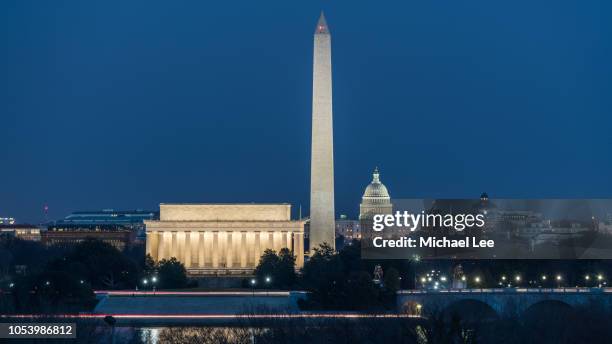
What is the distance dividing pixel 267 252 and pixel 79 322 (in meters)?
43.1

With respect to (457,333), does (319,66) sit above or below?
above

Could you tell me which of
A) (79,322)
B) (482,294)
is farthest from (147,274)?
(79,322)

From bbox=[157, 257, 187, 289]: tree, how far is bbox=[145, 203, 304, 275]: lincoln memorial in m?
14.9

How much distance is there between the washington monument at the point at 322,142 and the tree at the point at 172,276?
11.2 m

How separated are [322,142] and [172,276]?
15.3 metres

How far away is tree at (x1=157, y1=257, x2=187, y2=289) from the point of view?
322ft

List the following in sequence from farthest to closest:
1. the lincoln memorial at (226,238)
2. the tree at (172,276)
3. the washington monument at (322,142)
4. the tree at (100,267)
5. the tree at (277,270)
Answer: the lincoln memorial at (226,238) < the washington monument at (322,142) < the tree at (277,270) < the tree at (172,276) < the tree at (100,267)

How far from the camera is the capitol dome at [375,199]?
564 ft

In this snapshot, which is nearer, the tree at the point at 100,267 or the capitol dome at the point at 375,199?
the tree at the point at 100,267

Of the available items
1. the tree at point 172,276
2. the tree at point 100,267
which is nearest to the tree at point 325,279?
the tree at point 172,276

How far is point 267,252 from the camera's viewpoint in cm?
10575

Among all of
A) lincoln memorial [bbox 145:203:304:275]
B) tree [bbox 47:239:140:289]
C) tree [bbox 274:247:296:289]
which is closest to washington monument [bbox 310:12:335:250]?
tree [bbox 274:247:296:289]

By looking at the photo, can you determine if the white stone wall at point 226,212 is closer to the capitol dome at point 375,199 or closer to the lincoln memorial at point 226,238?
the lincoln memorial at point 226,238

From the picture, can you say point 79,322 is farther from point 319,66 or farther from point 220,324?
point 319,66
